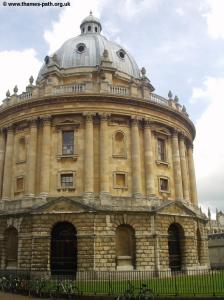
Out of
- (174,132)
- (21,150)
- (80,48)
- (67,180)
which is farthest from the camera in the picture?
(80,48)

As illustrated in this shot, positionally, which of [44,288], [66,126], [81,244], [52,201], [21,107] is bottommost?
[44,288]

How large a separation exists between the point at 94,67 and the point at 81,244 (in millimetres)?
19675

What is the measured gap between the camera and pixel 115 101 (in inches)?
1347

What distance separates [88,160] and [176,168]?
916cm

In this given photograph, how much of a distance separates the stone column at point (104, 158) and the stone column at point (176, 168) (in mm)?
7453

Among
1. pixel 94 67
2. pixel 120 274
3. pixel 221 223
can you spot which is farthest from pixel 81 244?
pixel 221 223

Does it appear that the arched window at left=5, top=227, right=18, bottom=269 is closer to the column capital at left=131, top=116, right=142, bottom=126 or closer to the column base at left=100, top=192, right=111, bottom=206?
the column base at left=100, top=192, right=111, bottom=206

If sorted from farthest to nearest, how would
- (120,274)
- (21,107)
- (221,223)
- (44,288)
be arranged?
(221,223) < (21,107) < (120,274) < (44,288)

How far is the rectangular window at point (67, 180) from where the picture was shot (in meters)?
32.5

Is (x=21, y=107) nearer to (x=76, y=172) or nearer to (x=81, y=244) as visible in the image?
(x=76, y=172)

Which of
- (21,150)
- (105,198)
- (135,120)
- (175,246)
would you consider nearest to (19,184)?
(21,150)

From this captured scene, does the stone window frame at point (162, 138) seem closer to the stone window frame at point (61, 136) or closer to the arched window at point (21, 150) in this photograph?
the stone window frame at point (61, 136)

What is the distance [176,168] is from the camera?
120 feet

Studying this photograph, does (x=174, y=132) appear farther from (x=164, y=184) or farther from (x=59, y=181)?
(x=59, y=181)
